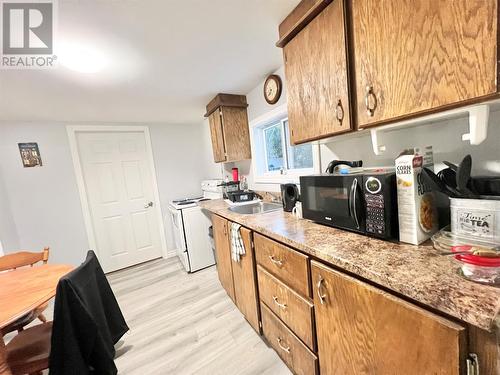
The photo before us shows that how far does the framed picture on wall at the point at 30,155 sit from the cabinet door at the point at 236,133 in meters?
2.41

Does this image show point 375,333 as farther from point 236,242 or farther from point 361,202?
point 236,242

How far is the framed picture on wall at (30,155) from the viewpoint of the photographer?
102 inches

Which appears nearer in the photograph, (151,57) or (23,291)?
(23,291)

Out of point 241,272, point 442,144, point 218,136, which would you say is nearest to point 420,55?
point 442,144

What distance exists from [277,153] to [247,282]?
4.44 feet

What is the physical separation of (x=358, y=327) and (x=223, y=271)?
5.03 feet

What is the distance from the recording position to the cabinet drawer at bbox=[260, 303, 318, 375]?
1056mm

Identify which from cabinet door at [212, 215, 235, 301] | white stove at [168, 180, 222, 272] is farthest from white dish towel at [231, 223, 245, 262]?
white stove at [168, 180, 222, 272]

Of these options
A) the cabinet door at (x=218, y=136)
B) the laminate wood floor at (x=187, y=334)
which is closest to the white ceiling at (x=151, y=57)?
the cabinet door at (x=218, y=136)

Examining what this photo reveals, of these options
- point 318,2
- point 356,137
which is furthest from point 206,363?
point 318,2

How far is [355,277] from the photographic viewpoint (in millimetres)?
748

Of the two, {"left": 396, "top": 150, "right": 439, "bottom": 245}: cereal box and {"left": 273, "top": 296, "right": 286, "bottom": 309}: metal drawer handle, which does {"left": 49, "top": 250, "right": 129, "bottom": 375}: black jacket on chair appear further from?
{"left": 396, "top": 150, "right": 439, "bottom": 245}: cereal box

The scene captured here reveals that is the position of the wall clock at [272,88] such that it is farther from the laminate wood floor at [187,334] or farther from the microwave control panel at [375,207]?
the laminate wood floor at [187,334]

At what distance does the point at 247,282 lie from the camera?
157cm
